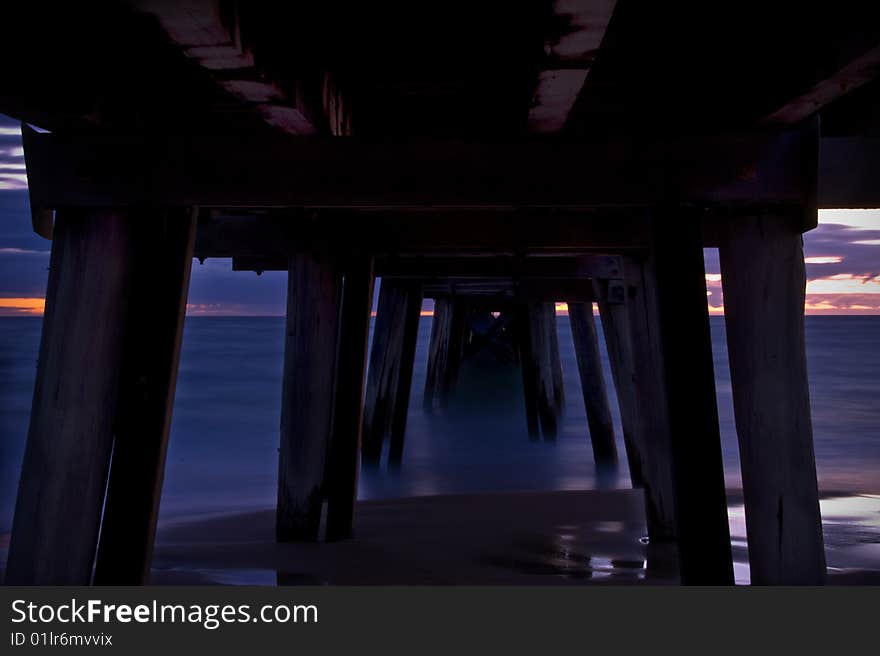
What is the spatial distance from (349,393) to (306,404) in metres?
0.31

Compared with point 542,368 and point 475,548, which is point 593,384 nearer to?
point 542,368

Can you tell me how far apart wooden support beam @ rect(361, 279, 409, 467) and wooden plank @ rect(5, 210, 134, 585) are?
16.0 ft

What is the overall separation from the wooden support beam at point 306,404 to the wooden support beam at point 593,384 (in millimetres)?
4809

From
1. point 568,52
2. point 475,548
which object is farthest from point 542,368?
point 568,52

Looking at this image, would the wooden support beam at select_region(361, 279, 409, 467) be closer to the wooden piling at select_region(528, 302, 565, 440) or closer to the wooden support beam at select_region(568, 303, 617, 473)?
the wooden support beam at select_region(568, 303, 617, 473)

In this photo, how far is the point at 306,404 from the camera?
4434mm

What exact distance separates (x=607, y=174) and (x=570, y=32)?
85cm

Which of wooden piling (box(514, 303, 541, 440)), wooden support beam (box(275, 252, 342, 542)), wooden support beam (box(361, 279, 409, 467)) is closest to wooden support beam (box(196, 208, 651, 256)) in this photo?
wooden support beam (box(275, 252, 342, 542))

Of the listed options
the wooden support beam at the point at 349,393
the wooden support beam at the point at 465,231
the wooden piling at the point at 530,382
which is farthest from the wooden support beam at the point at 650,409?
the wooden piling at the point at 530,382

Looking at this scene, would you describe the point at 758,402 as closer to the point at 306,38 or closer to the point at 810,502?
the point at 810,502

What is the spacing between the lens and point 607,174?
8.29 ft

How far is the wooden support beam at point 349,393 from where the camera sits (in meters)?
4.29

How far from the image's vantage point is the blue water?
816cm

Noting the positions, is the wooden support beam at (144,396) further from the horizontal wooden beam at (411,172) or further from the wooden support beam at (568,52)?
the wooden support beam at (568,52)
